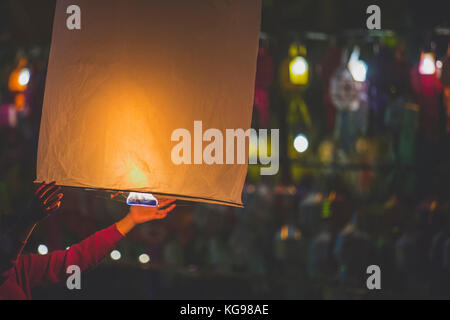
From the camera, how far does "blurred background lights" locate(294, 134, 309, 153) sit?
3418mm

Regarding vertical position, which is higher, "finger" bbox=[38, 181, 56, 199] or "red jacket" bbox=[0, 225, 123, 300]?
"finger" bbox=[38, 181, 56, 199]

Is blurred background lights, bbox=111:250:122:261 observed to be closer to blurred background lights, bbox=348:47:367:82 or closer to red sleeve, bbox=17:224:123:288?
blurred background lights, bbox=348:47:367:82

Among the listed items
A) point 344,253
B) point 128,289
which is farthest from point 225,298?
point 344,253

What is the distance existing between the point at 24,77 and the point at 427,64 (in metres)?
2.46

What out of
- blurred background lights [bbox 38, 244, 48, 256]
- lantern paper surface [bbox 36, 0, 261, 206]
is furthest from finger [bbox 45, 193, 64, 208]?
blurred background lights [bbox 38, 244, 48, 256]

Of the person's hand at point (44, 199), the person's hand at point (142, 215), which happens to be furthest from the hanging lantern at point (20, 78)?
the person's hand at point (44, 199)

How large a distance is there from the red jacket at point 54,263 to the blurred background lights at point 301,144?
1960mm

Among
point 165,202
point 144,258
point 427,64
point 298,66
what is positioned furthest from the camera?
point 144,258

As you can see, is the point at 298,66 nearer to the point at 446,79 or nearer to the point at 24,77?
the point at 446,79

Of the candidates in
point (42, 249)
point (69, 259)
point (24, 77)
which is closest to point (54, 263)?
point (69, 259)

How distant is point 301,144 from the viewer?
3.43 m

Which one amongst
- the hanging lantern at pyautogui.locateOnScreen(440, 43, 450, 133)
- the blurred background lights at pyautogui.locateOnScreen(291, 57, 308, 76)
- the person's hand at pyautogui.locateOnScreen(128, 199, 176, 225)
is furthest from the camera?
the blurred background lights at pyautogui.locateOnScreen(291, 57, 308, 76)

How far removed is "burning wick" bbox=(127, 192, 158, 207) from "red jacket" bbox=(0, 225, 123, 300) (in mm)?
373

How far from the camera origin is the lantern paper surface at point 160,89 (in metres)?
1.12
